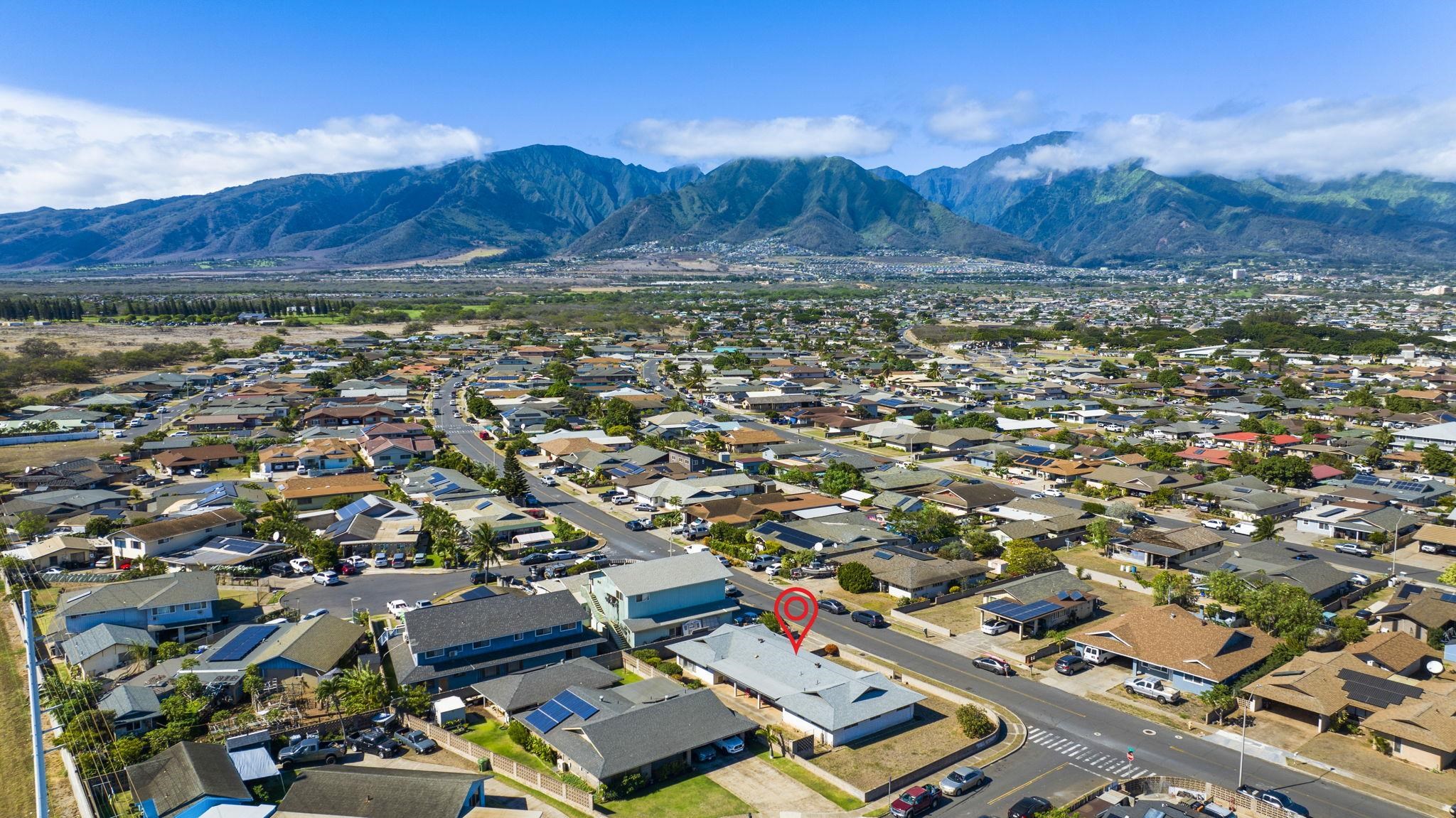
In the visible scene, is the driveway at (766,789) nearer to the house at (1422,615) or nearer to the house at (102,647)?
the house at (102,647)

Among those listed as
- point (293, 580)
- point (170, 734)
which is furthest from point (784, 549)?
point (170, 734)

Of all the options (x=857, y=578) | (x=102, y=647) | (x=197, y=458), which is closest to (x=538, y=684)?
(x=102, y=647)

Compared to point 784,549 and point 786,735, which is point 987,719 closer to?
point 786,735

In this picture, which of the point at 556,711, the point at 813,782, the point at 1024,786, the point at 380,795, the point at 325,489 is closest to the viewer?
the point at 380,795

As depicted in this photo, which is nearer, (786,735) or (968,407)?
(786,735)

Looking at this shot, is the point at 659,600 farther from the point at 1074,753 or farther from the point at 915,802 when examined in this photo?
the point at 1074,753

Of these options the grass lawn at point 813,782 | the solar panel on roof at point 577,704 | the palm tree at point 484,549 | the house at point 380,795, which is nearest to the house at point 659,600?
the palm tree at point 484,549
